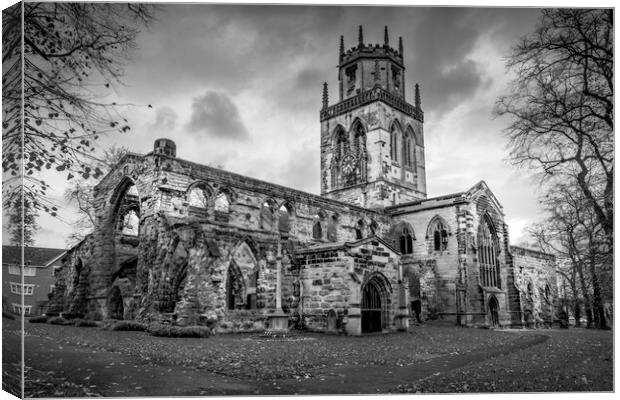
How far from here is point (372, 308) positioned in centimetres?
2034

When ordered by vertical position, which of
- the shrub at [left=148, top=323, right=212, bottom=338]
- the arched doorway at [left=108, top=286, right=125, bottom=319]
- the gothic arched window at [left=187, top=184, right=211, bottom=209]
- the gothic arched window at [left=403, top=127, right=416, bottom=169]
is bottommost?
the shrub at [left=148, top=323, right=212, bottom=338]

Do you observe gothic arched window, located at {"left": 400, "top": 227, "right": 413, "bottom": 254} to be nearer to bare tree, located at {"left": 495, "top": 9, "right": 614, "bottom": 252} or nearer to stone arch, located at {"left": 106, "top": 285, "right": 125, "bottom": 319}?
stone arch, located at {"left": 106, "top": 285, "right": 125, "bottom": 319}

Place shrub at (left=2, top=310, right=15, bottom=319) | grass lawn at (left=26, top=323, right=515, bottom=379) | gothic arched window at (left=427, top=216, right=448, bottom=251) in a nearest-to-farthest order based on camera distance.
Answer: shrub at (left=2, top=310, right=15, bottom=319)
grass lawn at (left=26, top=323, right=515, bottom=379)
gothic arched window at (left=427, top=216, right=448, bottom=251)

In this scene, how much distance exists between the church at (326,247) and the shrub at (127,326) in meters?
0.67

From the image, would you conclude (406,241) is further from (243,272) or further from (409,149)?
(243,272)

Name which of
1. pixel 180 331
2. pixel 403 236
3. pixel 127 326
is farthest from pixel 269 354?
pixel 403 236

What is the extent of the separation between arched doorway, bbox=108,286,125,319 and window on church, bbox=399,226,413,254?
19608 millimetres

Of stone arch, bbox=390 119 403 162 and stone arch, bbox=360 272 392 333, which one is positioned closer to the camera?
stone arch, bbox=360 272 392 333

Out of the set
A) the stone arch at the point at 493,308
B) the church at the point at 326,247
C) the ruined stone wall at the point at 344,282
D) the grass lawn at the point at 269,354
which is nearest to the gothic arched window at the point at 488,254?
the church at the point at 326,247

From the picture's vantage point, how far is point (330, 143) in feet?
146

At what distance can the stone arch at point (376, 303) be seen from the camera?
794 inches

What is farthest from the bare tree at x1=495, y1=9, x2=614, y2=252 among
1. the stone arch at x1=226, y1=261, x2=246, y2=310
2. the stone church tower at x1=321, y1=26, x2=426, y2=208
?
the stone church tower at x1=321, y1=26, x2=426, y2=208

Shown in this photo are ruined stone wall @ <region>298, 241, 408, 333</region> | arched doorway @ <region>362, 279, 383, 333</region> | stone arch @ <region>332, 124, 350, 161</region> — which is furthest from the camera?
stone arch @ <region>332, 124, 350, 161</region>

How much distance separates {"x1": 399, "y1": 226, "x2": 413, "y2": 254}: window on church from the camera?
35.3 meters
